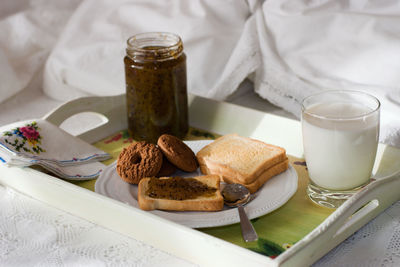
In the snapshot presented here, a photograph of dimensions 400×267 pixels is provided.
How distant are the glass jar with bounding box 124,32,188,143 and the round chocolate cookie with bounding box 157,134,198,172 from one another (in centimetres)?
16

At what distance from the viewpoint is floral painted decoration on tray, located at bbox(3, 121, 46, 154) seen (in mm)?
1109

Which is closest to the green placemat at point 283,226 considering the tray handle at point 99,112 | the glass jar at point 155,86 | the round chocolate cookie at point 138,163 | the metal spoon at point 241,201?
the metal spoon at point 241,201

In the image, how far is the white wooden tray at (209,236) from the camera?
0.81m

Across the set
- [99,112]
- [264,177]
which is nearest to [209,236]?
[264,177]

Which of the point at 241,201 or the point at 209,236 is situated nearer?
the point at 209,236

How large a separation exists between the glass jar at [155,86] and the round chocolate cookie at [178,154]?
0.16 meters

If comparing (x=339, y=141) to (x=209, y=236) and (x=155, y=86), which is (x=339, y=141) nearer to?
(x=209, y=236)

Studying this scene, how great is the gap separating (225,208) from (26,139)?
1.45 feet

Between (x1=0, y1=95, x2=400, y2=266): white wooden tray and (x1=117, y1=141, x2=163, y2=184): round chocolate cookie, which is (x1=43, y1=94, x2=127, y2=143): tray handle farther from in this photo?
(x1=117, y1=141, x2=163, y2=184): round chocolate cookie

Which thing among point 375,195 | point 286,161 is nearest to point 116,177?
point 286,161

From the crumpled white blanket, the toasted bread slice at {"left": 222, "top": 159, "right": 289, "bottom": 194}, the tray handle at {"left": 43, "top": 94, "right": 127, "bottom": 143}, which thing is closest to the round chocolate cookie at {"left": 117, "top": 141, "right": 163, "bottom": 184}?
the toasted bread slice at {"left": 222, "top": 159, "right": 289, "bottom": 194}

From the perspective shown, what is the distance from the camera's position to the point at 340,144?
0.92m

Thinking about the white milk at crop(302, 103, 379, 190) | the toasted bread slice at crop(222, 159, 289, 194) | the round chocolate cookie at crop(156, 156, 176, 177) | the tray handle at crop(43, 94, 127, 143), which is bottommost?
the tray handle at crop(43, 94, 127, 143)

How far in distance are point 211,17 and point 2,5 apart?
0.73 meters
